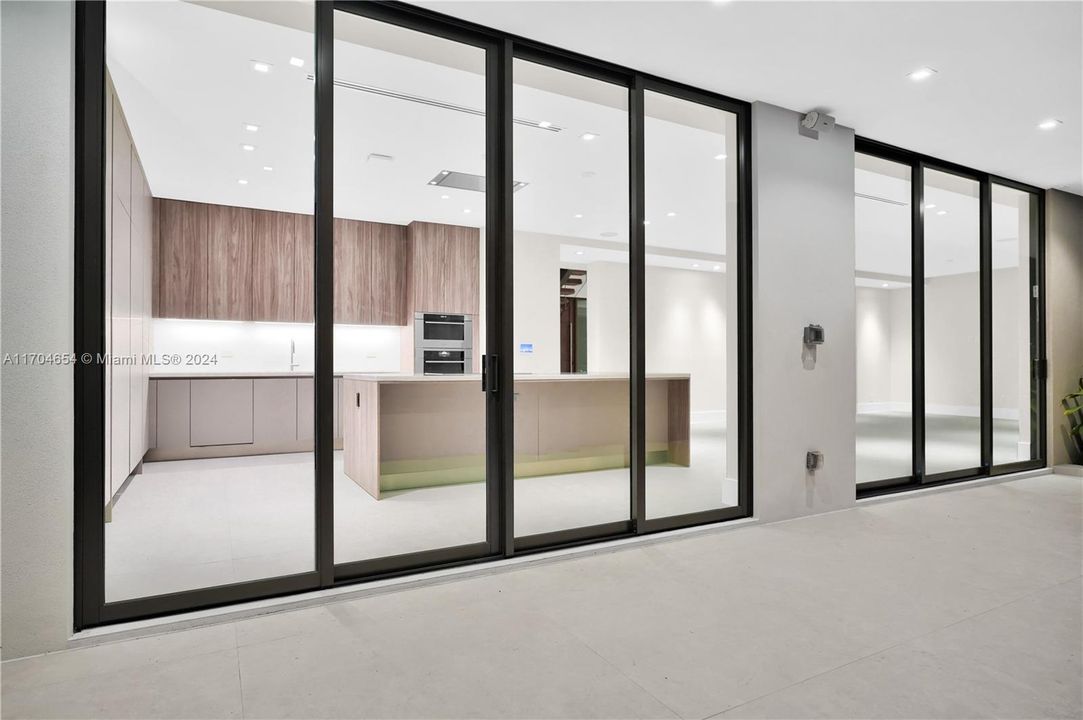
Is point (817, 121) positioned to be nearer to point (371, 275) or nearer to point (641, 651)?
point (641, 651)

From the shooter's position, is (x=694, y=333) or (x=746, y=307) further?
(x=694, y=333)

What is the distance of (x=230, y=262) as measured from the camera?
7047mm

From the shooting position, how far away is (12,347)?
2141 mm

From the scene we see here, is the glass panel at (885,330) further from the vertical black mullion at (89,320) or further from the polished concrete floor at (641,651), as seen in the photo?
the vertical black mullion at (89,320)

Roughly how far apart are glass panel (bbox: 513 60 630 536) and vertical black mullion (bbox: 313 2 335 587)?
1.03 metres

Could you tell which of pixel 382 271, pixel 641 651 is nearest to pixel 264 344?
pixel 382 271

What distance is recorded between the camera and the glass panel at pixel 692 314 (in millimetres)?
4141

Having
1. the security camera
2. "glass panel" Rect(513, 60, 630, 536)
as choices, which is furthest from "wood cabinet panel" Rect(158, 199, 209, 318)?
the security camera

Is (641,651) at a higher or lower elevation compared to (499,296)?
lower

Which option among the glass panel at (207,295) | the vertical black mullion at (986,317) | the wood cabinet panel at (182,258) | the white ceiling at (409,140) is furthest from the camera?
the wood cabinet panel at (182,258)

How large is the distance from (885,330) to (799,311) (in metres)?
2.88

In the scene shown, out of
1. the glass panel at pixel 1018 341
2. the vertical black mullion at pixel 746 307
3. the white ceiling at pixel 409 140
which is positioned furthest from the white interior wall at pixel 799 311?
the glass panel at pixel 1018 341

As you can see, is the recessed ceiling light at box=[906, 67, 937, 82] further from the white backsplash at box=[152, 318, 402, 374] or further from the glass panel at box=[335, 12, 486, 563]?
the white backsplash at box=[152, 318, 402, 374]

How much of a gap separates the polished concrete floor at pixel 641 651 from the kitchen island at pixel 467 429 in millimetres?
1311
